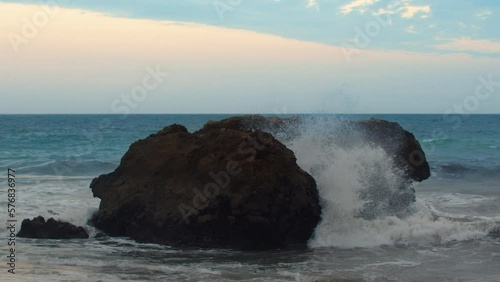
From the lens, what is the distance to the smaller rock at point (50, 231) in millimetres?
11045

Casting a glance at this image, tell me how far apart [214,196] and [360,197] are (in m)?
3.59

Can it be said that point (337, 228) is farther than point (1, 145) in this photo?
No

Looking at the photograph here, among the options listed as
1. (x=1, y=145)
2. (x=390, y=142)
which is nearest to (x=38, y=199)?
(x=390, y=142)

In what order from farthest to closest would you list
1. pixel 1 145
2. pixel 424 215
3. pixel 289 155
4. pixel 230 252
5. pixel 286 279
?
1. pixel 1 145
2. pixel 424 215
3. pixel 289 155
4. pixel 230 252
5. pixel 286 279

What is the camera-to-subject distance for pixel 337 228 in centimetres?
1123

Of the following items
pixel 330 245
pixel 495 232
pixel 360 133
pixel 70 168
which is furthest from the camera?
pixel 70 168

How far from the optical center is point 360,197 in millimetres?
12477

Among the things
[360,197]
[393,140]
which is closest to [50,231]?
[360,197]

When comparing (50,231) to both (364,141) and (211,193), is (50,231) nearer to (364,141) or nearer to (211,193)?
(211,193)

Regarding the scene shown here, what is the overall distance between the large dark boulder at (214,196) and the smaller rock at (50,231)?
17.3 inches

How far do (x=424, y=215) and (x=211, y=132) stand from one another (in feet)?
14.8

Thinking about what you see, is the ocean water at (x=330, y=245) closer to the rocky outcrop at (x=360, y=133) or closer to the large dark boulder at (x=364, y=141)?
the large dark boulder at (x=364, y=141)

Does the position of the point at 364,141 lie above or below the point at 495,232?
above

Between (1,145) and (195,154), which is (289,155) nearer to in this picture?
(195,154)
